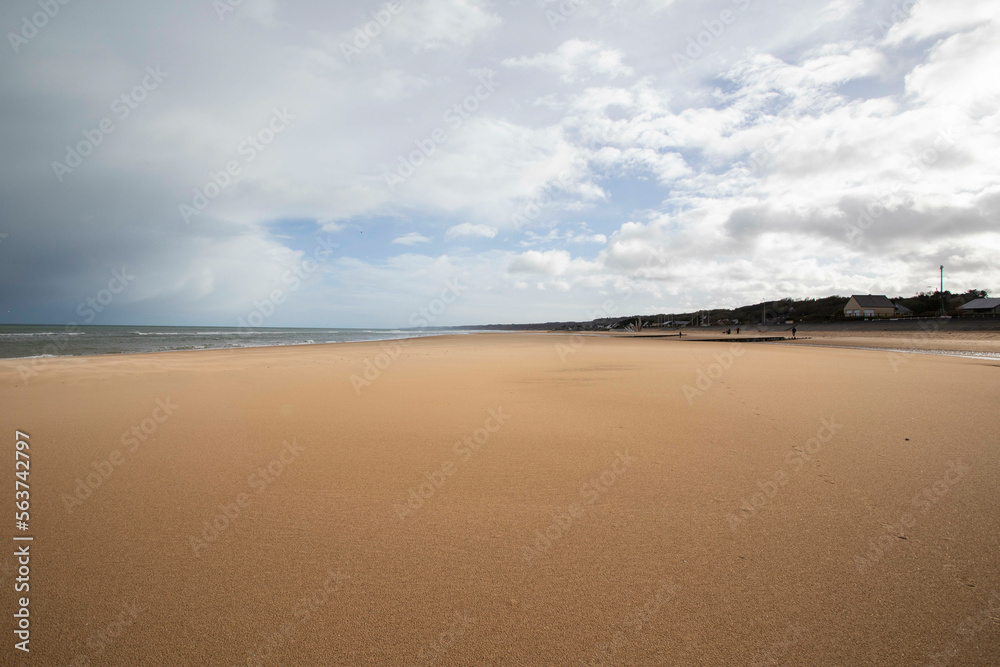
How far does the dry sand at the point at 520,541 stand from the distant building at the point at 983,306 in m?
73.6

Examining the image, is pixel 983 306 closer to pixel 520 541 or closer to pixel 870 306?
pixel 870 306

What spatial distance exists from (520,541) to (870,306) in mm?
89894

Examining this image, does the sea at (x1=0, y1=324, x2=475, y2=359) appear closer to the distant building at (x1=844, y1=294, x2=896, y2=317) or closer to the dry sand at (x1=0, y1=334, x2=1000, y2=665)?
the dry sand at (x1=0, y1=334, x2=1000, y2=665)

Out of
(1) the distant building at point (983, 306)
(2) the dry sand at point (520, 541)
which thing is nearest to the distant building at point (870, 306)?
(1) the distant building at point (983, 306)

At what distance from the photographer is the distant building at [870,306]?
2704 inches

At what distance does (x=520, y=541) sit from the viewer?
2.81 meters

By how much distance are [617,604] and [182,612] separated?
219 centimetres

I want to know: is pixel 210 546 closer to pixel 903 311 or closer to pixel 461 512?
pixel 461 512

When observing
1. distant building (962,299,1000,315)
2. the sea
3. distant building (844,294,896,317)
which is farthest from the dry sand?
distant building (844,294,896,317)

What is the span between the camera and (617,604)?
7.26 ft

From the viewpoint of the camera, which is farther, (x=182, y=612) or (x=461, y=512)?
(x=461, y=512)

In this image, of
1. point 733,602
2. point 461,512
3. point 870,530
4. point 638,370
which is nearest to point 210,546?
point 461,512

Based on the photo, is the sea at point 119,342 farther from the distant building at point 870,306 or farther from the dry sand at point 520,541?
the distant building at point 870,306

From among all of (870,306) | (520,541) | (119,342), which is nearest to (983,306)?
(870,306)
